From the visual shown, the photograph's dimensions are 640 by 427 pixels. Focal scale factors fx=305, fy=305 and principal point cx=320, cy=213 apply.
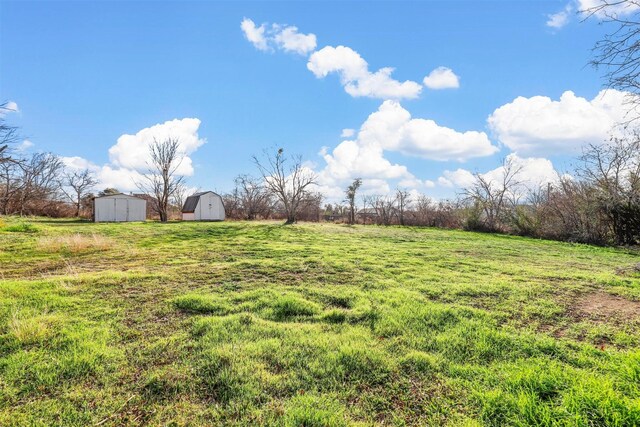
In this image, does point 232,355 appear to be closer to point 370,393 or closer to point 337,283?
point 370,393

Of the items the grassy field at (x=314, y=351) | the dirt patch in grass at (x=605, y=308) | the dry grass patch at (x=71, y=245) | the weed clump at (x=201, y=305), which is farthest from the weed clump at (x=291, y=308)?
the dry grass patch at (x=71, y=245)

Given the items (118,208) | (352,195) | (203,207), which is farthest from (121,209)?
(352,195)

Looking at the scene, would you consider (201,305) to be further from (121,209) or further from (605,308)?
(121,209)

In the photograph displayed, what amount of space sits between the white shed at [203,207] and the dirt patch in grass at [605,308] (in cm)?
3332

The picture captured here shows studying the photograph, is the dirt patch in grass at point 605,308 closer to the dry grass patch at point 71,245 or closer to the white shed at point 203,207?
the dry grass patch at point 71,245

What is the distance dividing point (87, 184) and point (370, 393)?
45.1m

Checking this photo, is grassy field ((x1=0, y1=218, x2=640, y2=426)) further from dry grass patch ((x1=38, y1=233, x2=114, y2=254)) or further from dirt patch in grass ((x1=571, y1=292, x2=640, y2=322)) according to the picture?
dry grass patch ((x1=38, y1=233, x2=114, y2=254))

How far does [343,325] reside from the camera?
3941 mm

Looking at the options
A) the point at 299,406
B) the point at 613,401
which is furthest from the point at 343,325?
the point at 613,401

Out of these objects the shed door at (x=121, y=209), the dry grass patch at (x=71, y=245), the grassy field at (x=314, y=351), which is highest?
the shed door at (x=121, y=209)

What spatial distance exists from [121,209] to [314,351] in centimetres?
3240

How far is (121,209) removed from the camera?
2938cm

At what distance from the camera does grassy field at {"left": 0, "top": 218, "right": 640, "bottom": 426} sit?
7.71 feet

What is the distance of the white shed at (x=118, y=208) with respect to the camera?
28.0 m
